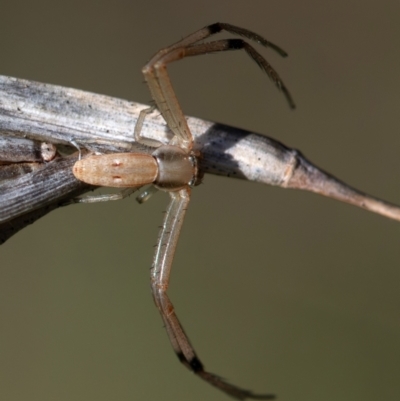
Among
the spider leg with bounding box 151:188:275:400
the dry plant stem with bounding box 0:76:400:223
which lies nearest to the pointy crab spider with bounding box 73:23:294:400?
the spider leg with bounding box 151:188:275:400

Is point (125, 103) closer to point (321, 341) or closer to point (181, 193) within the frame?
point (181, 193)

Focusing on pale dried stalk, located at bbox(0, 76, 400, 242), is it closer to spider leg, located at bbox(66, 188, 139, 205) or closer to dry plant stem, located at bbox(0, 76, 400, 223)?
dry plant stem, located at bbox(0, 76, 400, 223)

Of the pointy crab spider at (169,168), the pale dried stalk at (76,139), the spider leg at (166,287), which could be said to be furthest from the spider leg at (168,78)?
the spider leg at (166,287)

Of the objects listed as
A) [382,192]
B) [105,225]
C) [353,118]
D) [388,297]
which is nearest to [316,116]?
[353,118]

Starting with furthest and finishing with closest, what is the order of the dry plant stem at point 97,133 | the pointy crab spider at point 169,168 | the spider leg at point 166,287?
1. the spider leg at point 166,287
2. the pointy crab spider at point 169,168
3. the dry plant stem at point 97,133

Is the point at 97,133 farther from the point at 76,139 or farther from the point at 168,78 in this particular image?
the point at 168,78

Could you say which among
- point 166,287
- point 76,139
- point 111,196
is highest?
point 76,139

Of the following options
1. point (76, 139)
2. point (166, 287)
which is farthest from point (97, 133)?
point (166, 287)

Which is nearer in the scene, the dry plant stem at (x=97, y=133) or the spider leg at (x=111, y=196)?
the dry plant stem at (x=97, y=133)

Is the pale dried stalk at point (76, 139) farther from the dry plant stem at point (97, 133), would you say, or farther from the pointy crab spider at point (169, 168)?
the pointy crab spider at point (169, 168)
